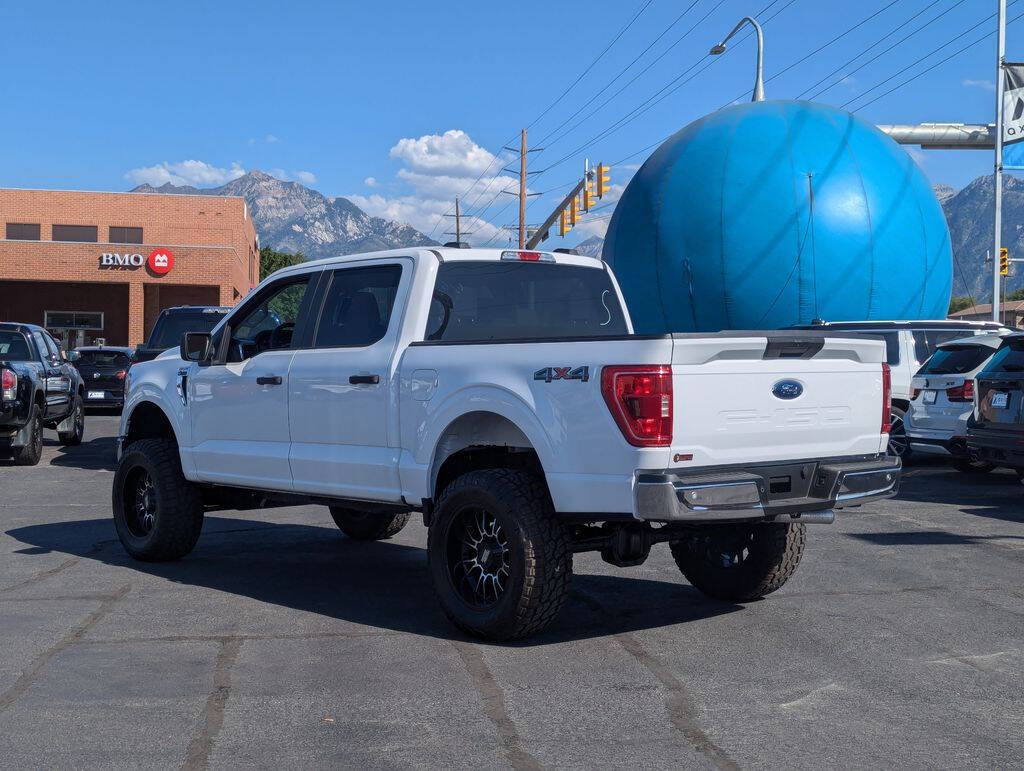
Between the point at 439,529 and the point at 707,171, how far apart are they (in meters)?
17.4

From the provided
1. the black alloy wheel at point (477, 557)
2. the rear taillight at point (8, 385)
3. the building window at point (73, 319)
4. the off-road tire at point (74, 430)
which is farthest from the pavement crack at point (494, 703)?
the building window at point (73, 319)

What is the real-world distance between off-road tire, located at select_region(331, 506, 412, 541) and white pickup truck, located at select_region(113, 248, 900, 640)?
A: 1.33m

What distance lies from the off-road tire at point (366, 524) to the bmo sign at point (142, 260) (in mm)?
44939

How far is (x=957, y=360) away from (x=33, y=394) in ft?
40.3

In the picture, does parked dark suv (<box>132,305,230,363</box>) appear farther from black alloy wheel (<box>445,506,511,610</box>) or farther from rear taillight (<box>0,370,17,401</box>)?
black alloy wheel (<box>445,506,511,610</box>)

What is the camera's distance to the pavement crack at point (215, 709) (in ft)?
14.2

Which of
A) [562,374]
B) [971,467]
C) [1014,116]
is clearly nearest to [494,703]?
[562,374]

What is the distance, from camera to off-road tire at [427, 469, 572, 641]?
583 centimetres

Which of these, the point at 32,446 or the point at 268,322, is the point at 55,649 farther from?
the point at 32,446

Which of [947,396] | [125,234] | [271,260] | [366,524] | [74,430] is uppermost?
[271,260]

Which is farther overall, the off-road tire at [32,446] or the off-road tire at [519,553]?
the off-road tire at [32,446]

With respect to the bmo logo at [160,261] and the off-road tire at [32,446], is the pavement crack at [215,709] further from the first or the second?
the bmo logo at [160,261]

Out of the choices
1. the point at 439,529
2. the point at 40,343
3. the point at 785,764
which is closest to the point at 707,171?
the point at 40,343

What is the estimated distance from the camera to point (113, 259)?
51.9 metres
